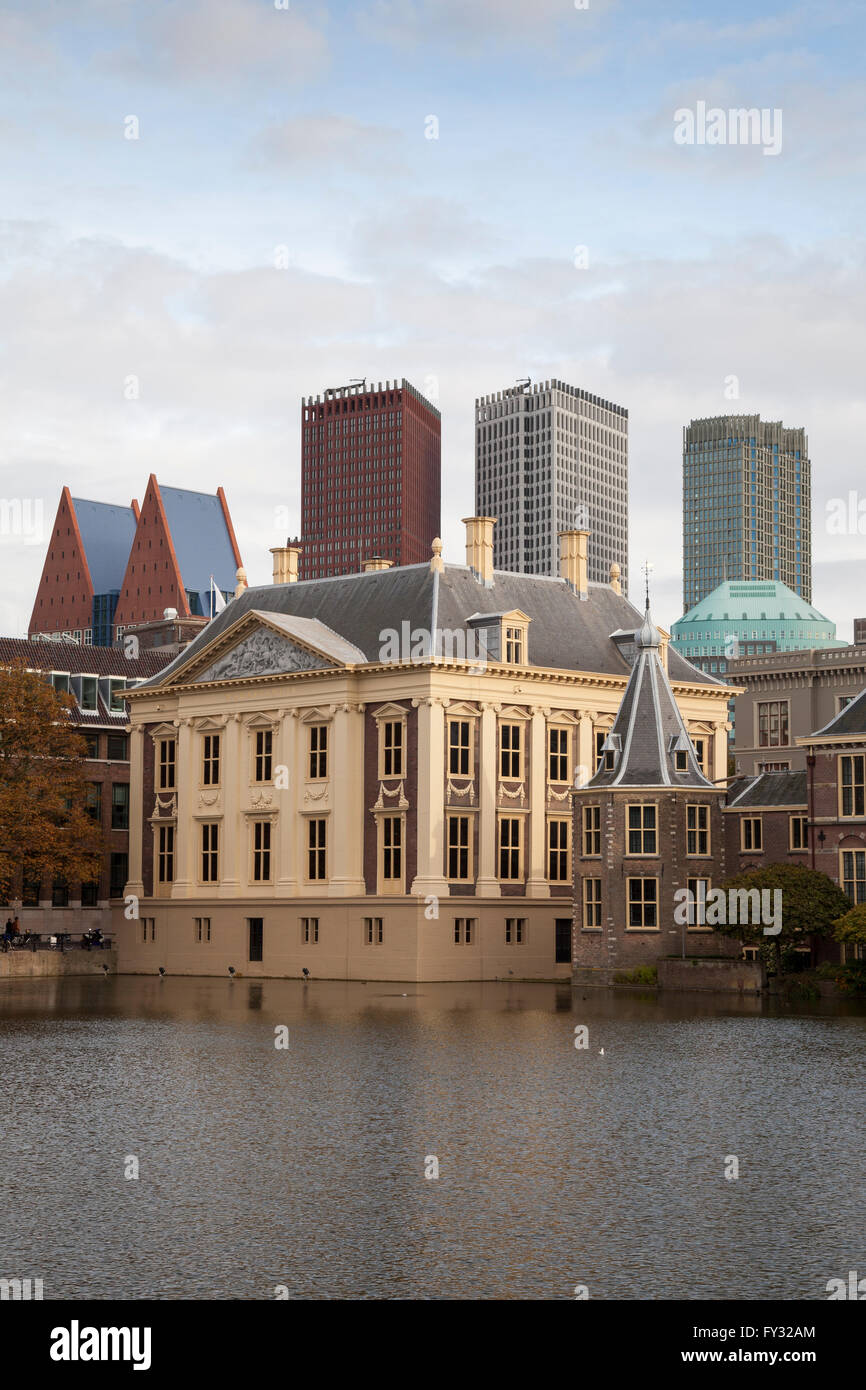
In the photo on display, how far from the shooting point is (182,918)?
91438 millimetres

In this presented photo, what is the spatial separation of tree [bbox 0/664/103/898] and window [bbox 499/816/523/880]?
1911 cm

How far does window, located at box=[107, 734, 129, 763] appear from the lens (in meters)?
104

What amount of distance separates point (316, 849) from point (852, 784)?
26892mm

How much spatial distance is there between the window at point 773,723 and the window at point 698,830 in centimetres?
3089

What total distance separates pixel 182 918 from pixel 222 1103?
2489 inches

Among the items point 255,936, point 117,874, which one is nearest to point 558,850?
point 255,936

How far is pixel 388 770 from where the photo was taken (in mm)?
83562

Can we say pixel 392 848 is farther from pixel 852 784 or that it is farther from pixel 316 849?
pixel 852 784

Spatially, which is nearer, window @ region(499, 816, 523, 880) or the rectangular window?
window @ region(499, 816, 523, 880)

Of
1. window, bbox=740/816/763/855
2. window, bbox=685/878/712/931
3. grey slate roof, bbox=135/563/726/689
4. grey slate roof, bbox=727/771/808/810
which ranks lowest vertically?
window, bbox=685/878/712/931

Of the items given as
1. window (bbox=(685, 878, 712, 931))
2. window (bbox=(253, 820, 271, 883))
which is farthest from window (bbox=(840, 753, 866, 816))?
window (bbox=(253, 820, 271, 883))

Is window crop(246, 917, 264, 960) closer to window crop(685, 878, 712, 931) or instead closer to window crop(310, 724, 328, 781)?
window crop(310, 724, 328, 781)
